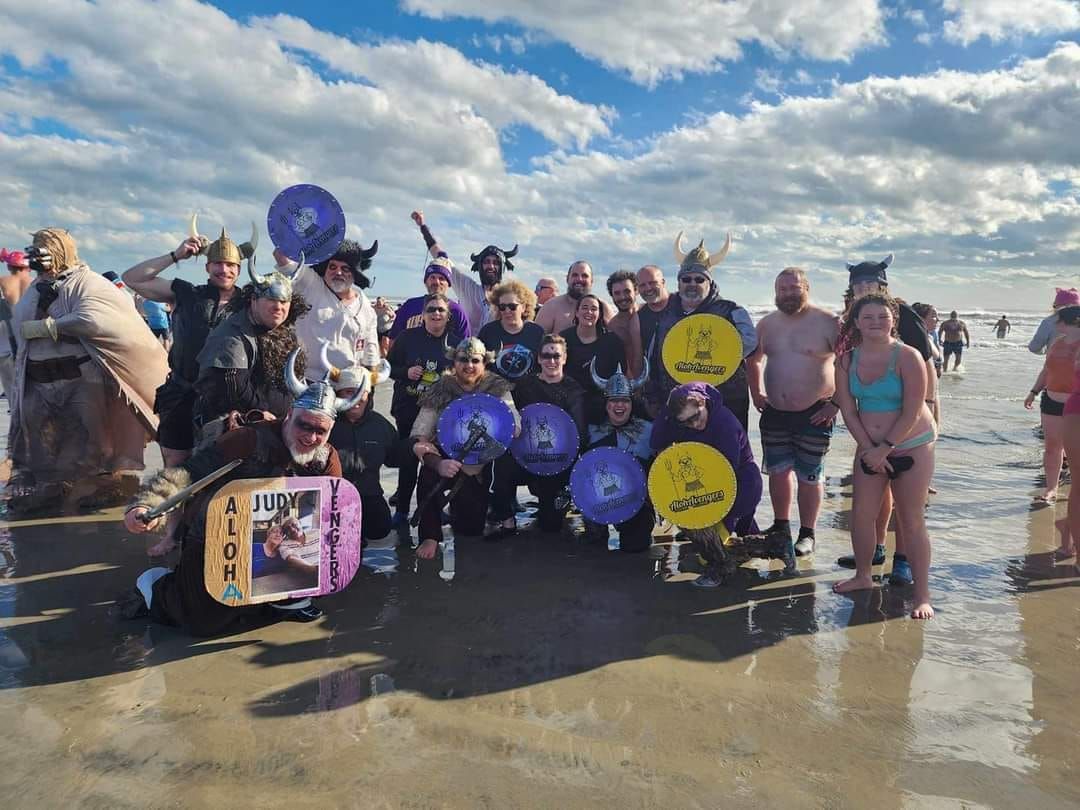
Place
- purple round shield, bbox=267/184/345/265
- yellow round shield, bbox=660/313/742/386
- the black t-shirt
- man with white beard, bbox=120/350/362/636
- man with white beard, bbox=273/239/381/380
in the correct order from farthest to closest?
the black t-shirt, purple round shield, bbox=267/184/345/265, yellow round shield, bbox=660/313/742/386, man with white beard, bbox=273/239/381/380, man with white beard, bbox=120/350/362/636

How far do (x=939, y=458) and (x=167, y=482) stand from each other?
8.83m

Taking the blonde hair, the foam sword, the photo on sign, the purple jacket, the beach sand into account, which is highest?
the blonde hair

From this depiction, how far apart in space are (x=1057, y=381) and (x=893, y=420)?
3.24 metres

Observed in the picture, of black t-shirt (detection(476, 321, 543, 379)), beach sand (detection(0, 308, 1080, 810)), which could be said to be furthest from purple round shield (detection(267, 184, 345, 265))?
beach sand (detection(0, 308, 1080, 810))

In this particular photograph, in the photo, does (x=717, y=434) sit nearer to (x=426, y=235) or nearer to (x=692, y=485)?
(x=692, y=485)

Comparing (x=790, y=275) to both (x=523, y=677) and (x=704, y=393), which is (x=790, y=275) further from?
(x=523, y=677)

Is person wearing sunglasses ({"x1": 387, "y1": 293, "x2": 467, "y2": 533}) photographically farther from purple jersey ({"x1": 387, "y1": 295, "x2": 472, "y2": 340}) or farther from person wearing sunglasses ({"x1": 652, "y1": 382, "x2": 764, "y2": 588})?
person wearing sunglasses ({"x1": 652, "y1": 382, "x2": 764, "y2": 588})

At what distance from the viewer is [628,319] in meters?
5.77

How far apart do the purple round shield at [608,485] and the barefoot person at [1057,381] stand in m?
4.06

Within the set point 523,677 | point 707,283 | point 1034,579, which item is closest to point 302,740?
point 523,677

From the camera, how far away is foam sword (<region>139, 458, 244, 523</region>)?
9.96 feet

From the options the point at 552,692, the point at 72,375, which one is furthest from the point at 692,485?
the point at 72,375

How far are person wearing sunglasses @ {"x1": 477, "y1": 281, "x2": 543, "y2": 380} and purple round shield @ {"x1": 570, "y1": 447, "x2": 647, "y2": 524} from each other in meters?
1.00

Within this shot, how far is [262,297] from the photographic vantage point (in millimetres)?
3857
